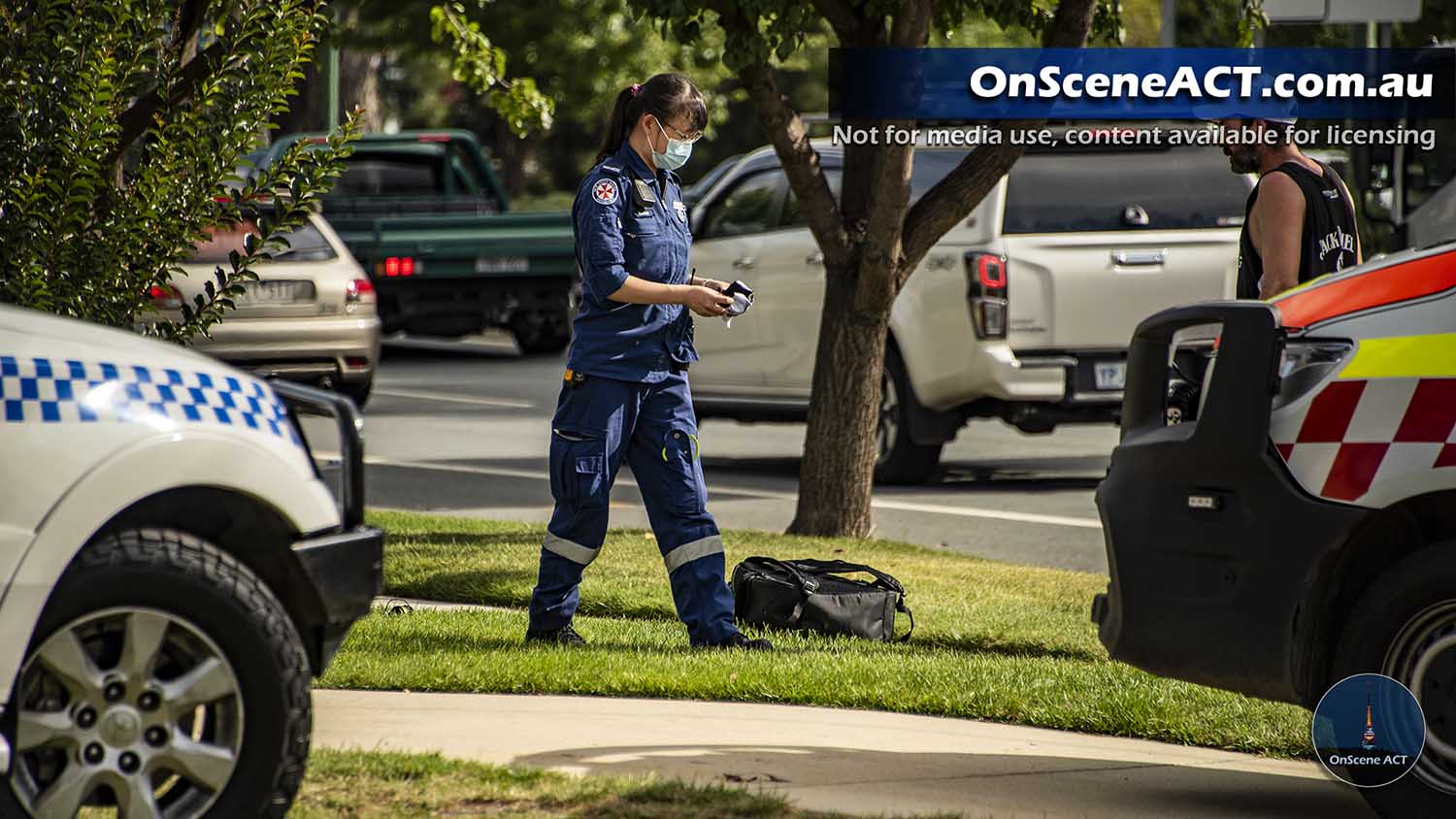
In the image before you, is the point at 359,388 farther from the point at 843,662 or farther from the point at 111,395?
the point at 111,395

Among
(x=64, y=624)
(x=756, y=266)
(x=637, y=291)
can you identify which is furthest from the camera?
(x=756, y=266)

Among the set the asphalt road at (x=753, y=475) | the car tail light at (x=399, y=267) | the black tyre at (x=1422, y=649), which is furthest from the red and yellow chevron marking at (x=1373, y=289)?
the car tail light at (x=399, y=267)

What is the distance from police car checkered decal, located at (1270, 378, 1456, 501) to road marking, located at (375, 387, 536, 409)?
492 inches

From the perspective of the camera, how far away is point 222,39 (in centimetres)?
648

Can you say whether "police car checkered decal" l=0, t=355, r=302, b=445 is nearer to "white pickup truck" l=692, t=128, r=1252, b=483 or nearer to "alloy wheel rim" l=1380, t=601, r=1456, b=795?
"alloy wheel rim" l=1380, t=601, r=1456, b=795

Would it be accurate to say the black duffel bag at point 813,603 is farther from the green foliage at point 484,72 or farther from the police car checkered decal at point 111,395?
the green foliage at point 484,72

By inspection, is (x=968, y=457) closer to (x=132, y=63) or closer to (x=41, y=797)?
(x=132, y=63)

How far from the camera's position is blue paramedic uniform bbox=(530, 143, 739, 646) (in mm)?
6207

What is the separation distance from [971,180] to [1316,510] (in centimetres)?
466

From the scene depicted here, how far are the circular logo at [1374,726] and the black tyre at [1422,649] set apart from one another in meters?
0.02

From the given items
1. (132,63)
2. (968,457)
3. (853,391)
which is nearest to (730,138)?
(968,457)

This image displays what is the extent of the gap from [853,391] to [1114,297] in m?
2.77

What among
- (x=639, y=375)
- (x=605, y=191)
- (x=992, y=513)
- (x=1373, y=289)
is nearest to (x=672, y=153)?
(x=605, y=191)

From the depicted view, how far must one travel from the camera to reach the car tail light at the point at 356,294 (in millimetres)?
14617
